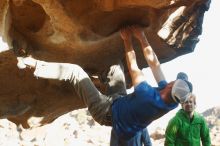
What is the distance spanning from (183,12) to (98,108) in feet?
5.39

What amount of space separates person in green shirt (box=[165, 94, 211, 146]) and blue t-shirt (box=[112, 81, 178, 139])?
724mm

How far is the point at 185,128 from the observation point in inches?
168

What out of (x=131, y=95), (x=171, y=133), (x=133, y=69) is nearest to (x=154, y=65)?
(x=133, y=69)

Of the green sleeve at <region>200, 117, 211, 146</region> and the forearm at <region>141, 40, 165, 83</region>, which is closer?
the forearm at <region>141, 40, 165, 83</region>

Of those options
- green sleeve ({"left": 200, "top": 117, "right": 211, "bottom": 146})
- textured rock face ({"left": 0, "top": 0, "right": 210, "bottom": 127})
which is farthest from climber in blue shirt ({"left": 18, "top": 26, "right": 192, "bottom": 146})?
green sleeve ({"left": 200, "top": 117, "right": 211, "bottom": 146})

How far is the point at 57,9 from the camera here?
3.94 meters

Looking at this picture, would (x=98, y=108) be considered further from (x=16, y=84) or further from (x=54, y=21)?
(x=16, y=84)

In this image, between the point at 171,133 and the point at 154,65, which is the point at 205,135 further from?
the point at 154,65

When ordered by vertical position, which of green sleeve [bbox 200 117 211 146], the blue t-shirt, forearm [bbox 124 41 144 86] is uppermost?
forearm [bbox 124 41 144 86]

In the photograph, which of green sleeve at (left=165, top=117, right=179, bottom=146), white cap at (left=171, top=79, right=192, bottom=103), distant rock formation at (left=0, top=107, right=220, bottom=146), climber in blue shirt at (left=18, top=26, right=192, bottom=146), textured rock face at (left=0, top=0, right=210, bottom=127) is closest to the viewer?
white cap at (left=171, top=79, right=192, bottom=103)

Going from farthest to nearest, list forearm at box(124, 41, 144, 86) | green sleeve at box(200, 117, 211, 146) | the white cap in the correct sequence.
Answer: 1. green sleeve at box(200, 117, 211, 146)
2. forearm at box(124, 41, 144, 86)
3. the white cap

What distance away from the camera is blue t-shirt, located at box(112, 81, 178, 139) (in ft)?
11.2

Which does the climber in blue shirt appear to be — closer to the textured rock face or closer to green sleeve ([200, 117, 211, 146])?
the textured rock face

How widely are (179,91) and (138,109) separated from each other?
50 cm
